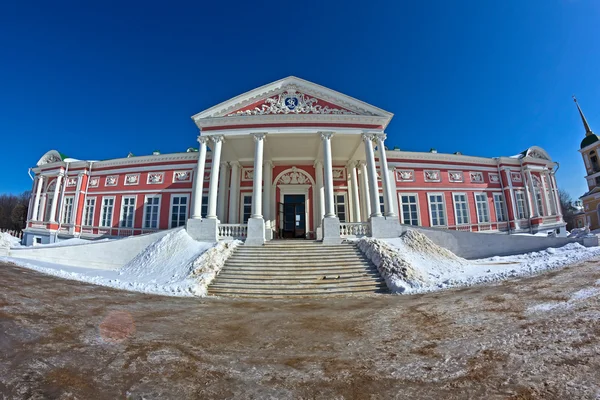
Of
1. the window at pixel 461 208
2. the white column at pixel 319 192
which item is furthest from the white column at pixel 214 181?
the window at pixel 461 208

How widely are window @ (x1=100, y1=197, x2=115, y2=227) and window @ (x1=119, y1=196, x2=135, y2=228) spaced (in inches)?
39.1

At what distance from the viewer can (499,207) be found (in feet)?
69.3

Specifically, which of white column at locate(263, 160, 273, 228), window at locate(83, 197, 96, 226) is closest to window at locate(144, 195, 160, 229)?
window at locate(83, 197, 96, 226)

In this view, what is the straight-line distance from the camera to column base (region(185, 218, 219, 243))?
13.2m

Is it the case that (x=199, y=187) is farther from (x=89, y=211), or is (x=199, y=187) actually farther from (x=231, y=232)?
(x=89, y=211)

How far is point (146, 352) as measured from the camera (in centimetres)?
304

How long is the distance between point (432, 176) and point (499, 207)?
5.83 meters

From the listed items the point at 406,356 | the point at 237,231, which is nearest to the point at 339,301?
the point at 406,356

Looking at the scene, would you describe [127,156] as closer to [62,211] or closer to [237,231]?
[62,211]

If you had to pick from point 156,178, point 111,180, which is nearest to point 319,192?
point 156,178

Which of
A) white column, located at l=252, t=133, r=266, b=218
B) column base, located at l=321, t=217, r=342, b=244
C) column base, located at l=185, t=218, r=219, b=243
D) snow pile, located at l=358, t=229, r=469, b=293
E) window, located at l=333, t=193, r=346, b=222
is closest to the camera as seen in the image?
snow pile, located at l=358, t=229, r=469, b=293

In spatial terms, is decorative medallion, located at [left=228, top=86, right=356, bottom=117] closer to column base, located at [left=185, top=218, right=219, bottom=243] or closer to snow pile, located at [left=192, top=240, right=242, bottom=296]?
column base, located at [left=185, top=218, right=219, bottom=243]

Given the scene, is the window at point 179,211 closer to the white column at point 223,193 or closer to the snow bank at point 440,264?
the white column at point 223,193

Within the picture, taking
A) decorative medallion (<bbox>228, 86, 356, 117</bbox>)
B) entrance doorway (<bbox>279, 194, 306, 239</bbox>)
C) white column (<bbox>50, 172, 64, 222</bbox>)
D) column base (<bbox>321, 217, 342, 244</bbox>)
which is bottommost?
column base (<bbox>321, 217, 342, 244</bbox>)
